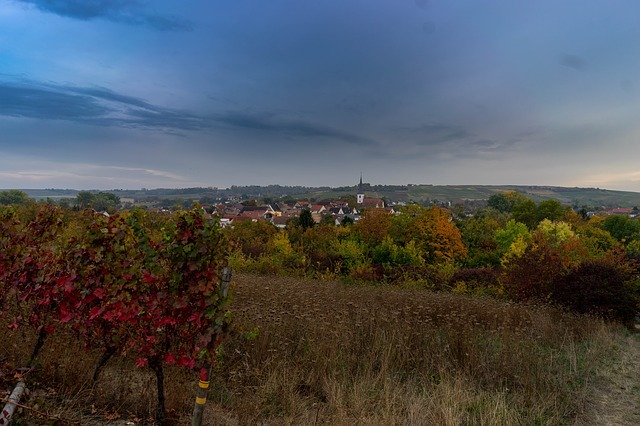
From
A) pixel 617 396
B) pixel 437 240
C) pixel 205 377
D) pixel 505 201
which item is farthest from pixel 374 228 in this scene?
pixel 505 201

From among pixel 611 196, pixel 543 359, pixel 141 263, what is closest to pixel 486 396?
pixel 543 359

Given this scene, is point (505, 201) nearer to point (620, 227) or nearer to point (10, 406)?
point (620, 227)

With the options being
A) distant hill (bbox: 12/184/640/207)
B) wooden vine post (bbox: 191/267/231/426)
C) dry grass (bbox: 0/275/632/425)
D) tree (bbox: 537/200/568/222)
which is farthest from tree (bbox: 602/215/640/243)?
distant hill (bbox: 12/184/640/207)

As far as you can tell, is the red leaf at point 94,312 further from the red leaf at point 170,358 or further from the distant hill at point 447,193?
the distant hill at point 447,193

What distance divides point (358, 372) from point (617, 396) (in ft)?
12.3

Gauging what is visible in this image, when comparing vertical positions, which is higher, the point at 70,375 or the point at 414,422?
the point at 70,375

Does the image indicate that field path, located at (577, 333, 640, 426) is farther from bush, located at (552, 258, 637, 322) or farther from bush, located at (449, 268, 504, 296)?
bush, located at (449, 268, 504, 296)

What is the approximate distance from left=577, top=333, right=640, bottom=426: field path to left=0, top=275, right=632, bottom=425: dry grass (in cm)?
14

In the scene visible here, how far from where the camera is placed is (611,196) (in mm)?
165875

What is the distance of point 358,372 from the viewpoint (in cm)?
499

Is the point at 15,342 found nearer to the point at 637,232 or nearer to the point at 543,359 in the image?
the point at 543,359

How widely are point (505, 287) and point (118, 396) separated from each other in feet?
39.7

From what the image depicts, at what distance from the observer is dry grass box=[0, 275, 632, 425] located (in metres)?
3.82

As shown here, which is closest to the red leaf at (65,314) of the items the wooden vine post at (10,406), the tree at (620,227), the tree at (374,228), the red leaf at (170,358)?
the wooden vine post at (10,406)
